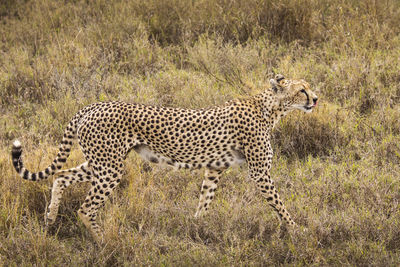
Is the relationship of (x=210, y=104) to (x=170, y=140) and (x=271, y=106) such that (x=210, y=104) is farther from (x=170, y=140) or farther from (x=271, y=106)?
(x=170, y=140)

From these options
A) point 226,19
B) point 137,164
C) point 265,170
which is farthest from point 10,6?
point 265,170

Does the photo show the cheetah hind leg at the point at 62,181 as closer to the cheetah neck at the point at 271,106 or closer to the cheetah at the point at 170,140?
the cheetah at the point at 170,140

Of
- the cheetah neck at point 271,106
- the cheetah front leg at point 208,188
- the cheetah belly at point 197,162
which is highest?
the cheetah neck at point 271,106

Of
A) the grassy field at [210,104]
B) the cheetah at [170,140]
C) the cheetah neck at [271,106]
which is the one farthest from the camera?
the cheetah neck at [271,106]

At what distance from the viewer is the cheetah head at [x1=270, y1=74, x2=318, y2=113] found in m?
3.88

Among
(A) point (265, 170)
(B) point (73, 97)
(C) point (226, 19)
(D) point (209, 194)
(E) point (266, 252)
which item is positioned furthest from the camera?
(C) point (226, 19)

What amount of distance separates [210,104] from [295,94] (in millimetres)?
1571

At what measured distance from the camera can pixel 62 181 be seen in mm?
3967

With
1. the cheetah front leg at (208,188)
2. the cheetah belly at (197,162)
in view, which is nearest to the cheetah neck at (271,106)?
the cheetah belly at (197,162)

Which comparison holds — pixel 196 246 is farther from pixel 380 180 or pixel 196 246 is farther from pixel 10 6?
pixel 10 6

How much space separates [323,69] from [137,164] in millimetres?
2475

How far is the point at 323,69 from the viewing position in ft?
19.3

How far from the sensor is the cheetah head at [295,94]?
388cm

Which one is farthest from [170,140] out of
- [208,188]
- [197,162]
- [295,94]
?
[295,94]
